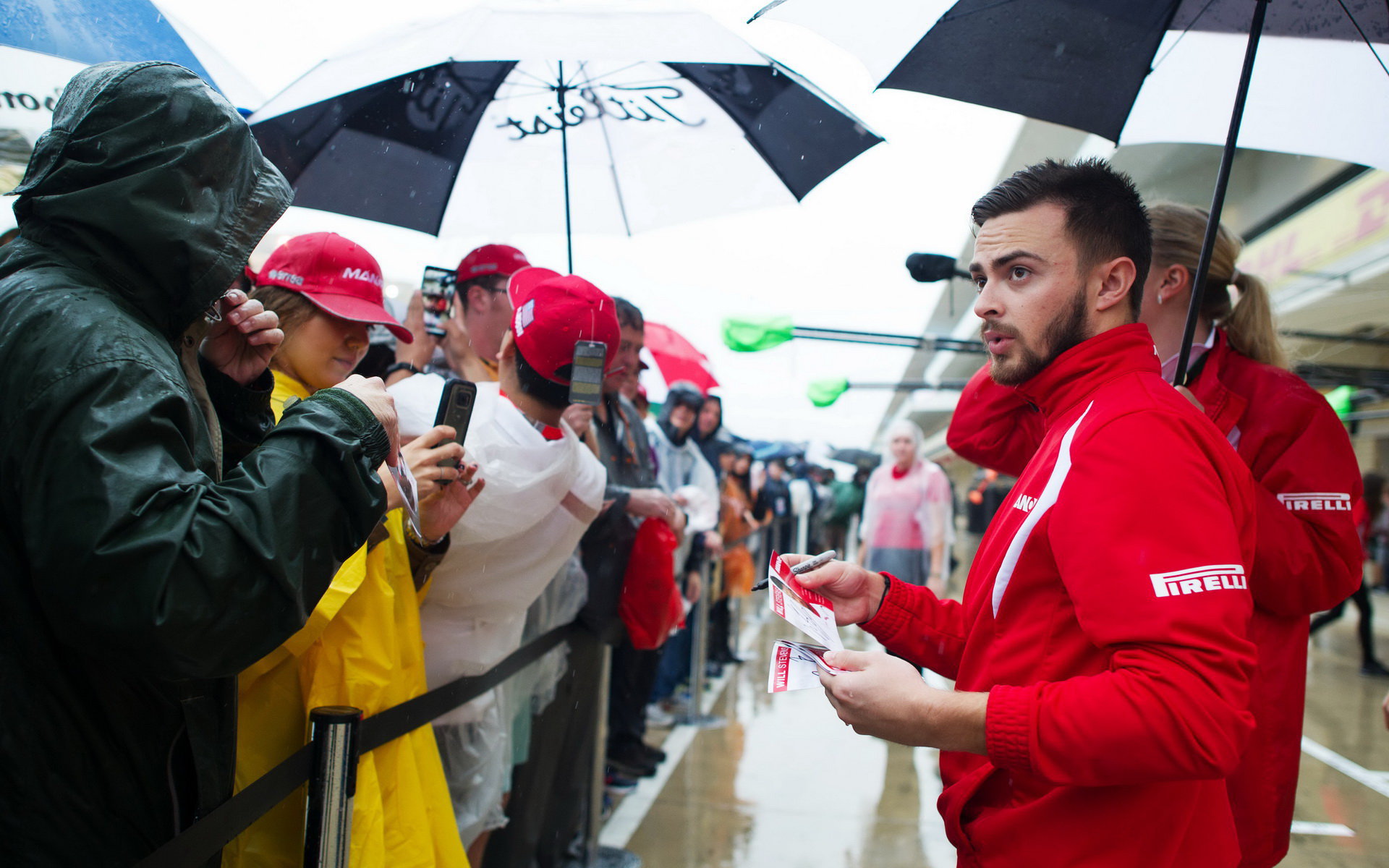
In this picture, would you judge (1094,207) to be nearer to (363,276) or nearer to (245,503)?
(245,503)

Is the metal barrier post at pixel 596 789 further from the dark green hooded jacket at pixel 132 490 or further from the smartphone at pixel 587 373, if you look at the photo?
the dark green hooded jacket at pixel 132 490

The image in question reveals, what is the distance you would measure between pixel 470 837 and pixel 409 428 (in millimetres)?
1166

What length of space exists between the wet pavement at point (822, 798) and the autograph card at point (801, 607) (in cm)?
265

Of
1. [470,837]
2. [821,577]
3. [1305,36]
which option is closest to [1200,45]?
[1305,36]

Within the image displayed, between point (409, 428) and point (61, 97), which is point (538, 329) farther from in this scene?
point (61, 97)

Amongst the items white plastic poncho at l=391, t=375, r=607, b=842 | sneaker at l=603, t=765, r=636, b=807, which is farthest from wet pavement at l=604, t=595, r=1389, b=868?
white plastic poncho at l=391, t=375, r=607, b=842

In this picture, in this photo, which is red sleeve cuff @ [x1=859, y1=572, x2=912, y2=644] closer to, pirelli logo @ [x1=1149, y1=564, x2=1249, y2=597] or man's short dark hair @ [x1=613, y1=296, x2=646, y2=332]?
pirelli logo @ [x1=1149, y1=564, x2=1249, y2=597]

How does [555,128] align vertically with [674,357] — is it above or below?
above

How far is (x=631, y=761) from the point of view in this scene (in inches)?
195

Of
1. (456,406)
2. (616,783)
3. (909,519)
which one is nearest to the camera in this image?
(456,406)

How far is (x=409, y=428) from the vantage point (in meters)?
2.33

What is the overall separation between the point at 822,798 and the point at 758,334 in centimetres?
409

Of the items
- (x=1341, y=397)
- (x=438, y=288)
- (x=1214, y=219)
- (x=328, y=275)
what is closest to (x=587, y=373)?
(x=328, y=275)

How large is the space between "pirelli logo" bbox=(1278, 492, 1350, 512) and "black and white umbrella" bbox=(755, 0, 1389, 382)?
17.5 inches
